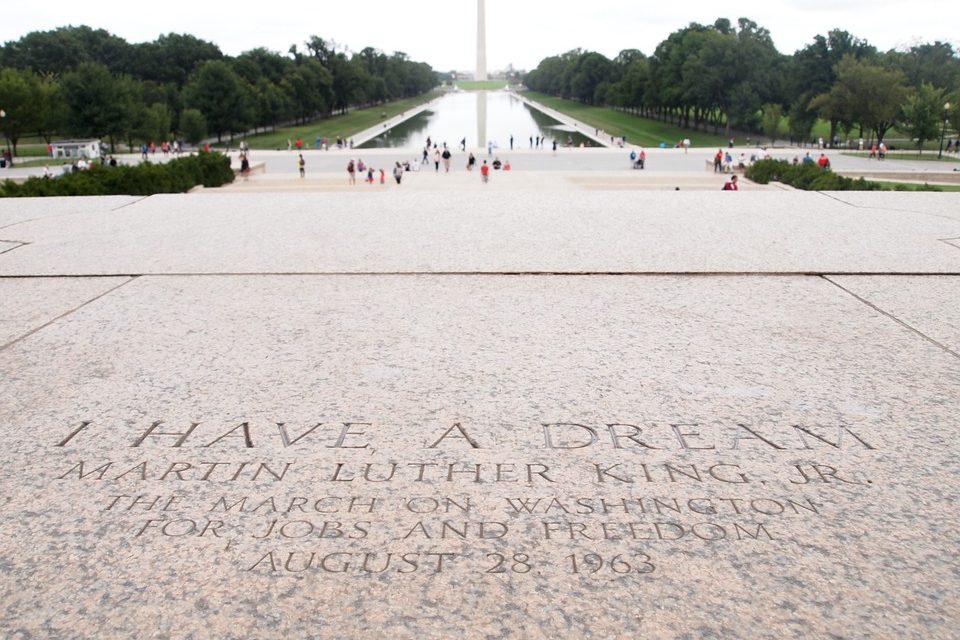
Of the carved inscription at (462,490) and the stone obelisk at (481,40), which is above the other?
the stone obelisk at (481,40)

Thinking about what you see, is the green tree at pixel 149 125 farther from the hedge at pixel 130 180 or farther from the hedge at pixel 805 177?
the hedge at pixel 805 177

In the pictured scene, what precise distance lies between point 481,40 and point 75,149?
29.7m

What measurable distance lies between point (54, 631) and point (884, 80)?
56.4 meters

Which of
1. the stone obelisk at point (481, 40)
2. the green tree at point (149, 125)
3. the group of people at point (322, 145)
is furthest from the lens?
the stone obelisk at point (481, 40)

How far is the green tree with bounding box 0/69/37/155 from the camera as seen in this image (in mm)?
46938


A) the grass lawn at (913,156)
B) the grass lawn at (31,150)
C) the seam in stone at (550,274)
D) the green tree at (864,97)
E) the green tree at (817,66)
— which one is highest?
the green tree at (817,66)

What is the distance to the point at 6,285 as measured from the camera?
29.4 ft

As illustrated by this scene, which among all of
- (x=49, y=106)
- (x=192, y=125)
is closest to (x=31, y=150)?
(x=49, y=106)

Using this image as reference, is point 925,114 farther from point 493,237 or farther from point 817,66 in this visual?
point 493,237

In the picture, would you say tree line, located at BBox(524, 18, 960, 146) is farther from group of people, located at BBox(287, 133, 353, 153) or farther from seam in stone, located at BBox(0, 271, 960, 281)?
seam in stone, located at BBox(0, 271, 960, 281)

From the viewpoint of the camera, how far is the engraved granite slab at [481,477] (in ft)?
11.1

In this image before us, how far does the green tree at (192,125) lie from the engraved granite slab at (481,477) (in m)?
49.9

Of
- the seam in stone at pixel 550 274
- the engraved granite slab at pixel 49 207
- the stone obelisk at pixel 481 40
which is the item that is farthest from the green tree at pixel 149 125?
the seam in stone at pixel 550 274

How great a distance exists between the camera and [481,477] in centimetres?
440
